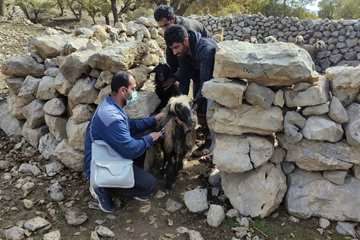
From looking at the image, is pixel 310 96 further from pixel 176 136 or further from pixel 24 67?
pixel 24 67

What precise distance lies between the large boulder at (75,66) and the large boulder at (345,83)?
2.60m

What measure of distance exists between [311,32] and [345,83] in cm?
982

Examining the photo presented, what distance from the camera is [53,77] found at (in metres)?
5.63

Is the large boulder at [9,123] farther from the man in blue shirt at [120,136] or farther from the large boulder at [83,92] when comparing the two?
the man in blue shirt at [120,136]

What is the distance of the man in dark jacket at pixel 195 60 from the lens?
463 centimetres

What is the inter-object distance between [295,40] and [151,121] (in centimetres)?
953

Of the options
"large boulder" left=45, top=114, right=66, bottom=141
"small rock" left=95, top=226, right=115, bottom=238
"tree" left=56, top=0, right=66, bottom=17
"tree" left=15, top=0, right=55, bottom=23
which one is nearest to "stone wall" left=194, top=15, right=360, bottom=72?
"large boulder" left=45, top=114, right=66, bottom=141

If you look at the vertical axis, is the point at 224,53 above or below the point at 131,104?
above

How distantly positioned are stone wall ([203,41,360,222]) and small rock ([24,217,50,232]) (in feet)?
5.62

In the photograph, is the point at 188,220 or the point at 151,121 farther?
the point at 151,121

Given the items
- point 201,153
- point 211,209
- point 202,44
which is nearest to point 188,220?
point 211,209

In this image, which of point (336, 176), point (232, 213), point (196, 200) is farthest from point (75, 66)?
point (336, 176)

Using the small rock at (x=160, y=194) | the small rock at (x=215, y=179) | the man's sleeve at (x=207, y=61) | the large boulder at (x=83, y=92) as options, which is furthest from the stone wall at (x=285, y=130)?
the large boulder at (x=83, y=92)

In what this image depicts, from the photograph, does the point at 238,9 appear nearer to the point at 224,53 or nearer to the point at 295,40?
the point at 295,40
